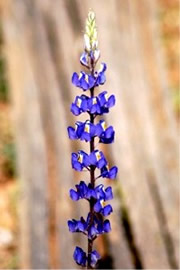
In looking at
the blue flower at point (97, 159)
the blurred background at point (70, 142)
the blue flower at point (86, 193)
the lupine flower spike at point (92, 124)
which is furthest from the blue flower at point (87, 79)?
the blurred background at point (70, 142)

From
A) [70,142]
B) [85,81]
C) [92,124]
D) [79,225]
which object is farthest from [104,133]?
[70,142]

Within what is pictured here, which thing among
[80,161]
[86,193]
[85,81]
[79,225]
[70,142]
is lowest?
[79,225]

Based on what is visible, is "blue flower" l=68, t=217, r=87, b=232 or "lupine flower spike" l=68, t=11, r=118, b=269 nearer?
"lupine flower spike" l=68, t=11, r=118, b=269

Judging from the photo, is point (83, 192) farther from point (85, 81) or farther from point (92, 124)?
point (85, 81)

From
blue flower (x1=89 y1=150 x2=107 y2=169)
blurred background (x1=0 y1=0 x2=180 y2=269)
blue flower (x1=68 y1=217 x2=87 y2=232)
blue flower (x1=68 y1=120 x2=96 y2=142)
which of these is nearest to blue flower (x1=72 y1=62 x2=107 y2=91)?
blue flower (x1=68 y1=120 x2=96 y2=142)

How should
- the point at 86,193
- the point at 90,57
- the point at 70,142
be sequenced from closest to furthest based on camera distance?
the point at 90,57, the point at 86,193, the point at 70,142

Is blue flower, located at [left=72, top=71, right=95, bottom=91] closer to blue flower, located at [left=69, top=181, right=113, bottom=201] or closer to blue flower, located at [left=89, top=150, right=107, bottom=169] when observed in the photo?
blue flower, located at [left=89, top=150, right=107, bottom=169]

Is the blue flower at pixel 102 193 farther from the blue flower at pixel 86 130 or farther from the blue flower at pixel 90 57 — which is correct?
the blue flower at pixel 90 57

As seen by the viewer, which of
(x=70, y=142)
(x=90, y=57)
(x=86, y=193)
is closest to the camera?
(x=90, y=57)

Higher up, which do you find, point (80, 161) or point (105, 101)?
point (105, 101)
